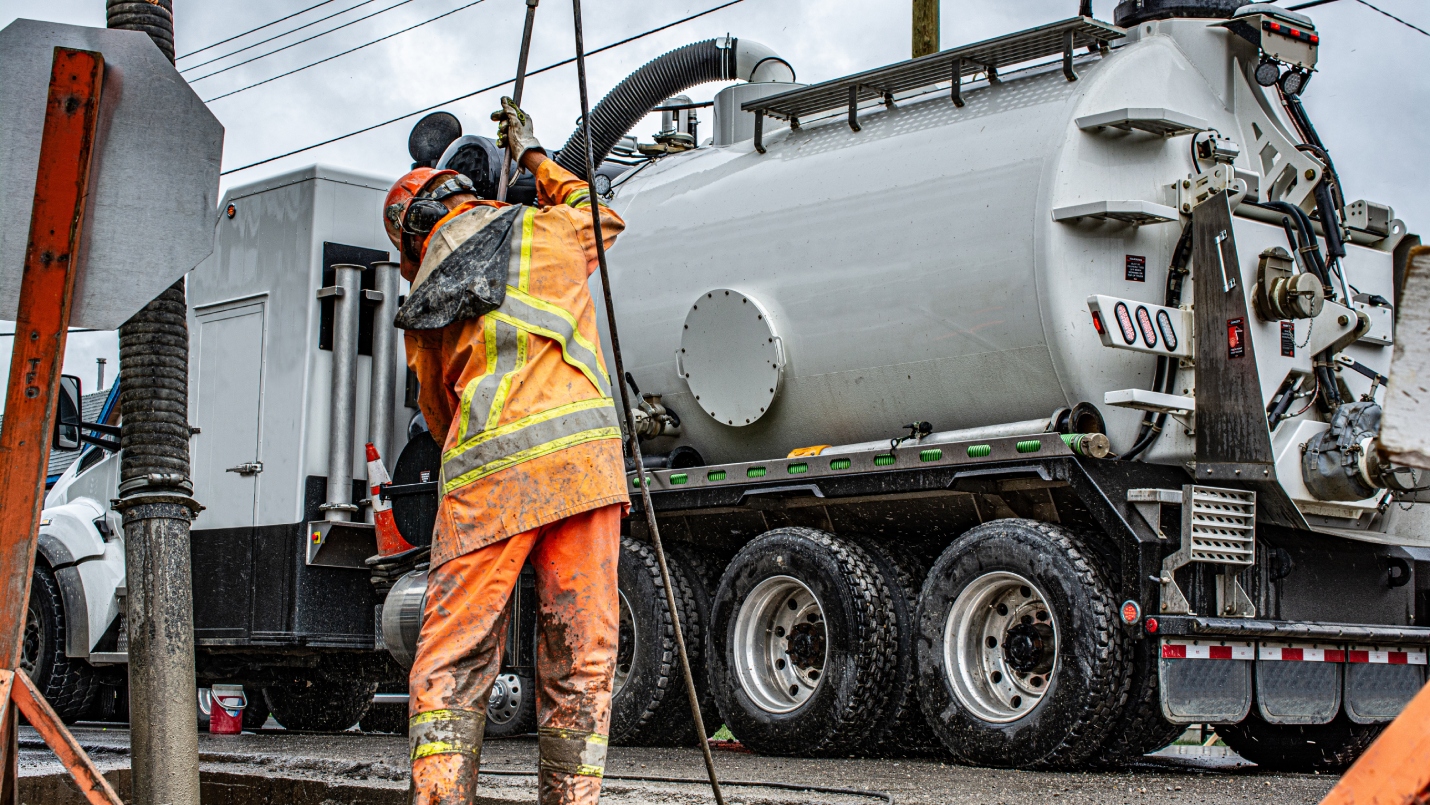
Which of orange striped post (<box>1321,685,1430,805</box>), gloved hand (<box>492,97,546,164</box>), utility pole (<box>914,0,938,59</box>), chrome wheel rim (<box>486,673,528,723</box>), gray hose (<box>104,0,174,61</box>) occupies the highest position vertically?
utility pole (<box>914,0,938,59</box>)

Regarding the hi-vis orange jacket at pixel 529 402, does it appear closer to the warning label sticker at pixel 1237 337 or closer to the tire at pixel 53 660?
the warning label sticker at pixel 1237 337

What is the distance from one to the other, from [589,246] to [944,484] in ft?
7.98

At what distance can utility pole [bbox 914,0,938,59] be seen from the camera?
38.6ft

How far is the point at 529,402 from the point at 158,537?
3.40ft

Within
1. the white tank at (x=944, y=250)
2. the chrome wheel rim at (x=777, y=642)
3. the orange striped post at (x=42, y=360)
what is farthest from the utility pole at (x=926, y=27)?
the orange striped post at (x=42, y=360)

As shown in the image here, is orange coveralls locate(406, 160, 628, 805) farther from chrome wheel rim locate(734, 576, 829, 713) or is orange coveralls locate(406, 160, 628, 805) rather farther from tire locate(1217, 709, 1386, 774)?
tire locate(1217, 709, 1386, 774)

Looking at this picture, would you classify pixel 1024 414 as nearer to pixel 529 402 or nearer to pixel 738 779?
pixel 738 779

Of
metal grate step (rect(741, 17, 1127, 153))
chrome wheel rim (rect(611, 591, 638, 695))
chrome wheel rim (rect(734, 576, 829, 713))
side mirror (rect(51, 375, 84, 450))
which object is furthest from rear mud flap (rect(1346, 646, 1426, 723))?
side mirror (rect(51, 375, 84, 450))

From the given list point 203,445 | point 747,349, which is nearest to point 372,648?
point 203,445

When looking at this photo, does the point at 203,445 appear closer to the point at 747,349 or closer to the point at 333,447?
the point at 333,447

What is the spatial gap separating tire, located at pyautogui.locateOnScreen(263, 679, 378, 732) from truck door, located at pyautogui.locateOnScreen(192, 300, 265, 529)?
4.81 ft

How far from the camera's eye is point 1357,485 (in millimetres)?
6121

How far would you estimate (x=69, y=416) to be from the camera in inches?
321

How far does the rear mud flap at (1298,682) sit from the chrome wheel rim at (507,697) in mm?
3952
